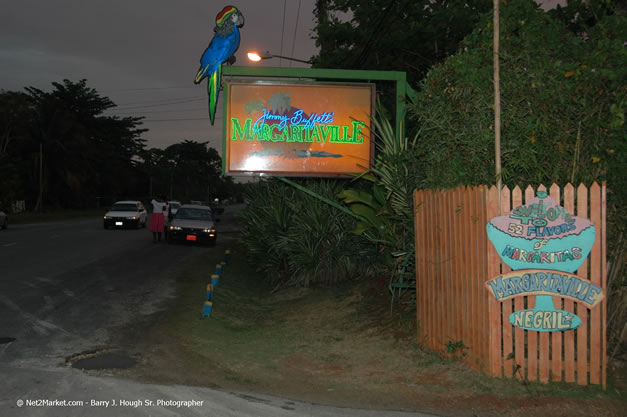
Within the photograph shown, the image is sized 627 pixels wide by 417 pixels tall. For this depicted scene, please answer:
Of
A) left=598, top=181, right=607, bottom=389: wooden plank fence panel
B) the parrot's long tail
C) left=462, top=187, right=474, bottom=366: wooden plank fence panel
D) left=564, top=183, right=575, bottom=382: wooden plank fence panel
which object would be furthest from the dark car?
left=598, top=181, right=607, bottom=389: wooden plank fence panel

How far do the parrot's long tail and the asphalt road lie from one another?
3.82 meters

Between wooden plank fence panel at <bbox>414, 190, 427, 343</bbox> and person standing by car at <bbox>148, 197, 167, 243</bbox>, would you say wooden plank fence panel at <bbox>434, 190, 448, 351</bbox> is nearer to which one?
wooden plank fence panel at <bbox>414, 190, 427, 343</bbox>

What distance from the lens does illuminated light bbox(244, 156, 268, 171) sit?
11539 mm

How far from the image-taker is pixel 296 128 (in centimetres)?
1173

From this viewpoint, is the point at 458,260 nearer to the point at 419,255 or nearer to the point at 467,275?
the point at 467,275

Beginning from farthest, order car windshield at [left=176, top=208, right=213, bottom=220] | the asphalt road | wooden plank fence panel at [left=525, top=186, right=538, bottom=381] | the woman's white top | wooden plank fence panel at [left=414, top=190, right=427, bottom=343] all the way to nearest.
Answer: car windshield at [left=176, top=208, right=213, bottom=220], the woman's white top, wooden plank fence panel at [left=414, top=190, right=427, bottom=343], wooden plank fence panel at [left=525, top=186, right=538, bottom=381], the asphalt road

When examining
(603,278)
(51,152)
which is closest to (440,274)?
(603,278)

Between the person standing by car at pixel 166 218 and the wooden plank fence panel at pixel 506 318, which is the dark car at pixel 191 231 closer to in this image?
the person standing by car at pixel 166 218

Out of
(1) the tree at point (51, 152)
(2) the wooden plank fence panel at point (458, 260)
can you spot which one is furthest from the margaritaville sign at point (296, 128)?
(1) the tree at point (51, 152)

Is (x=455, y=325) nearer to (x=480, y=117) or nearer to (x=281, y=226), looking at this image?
(x=480, y=117)

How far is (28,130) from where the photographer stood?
190ft

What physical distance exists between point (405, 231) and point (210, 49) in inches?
216

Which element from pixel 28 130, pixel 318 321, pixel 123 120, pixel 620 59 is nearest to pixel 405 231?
pixel 318 321

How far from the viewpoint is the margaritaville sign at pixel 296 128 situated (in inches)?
454
